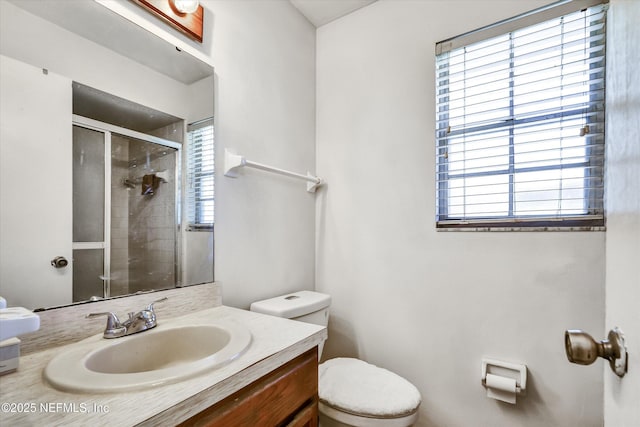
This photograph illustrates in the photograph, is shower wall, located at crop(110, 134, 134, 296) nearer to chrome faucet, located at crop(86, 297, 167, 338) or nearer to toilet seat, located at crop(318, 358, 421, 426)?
chrome faucet, located at crop(86, 297, 167, 338)

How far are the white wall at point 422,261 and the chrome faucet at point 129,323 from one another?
41.4 inches

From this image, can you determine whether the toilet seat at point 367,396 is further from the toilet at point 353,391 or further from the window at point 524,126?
the window at point 524,126

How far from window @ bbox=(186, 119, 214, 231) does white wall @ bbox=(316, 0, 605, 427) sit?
0.77 meters

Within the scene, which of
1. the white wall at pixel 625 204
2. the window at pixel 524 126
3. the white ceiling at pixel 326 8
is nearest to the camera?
the white wall at pixel 625 204

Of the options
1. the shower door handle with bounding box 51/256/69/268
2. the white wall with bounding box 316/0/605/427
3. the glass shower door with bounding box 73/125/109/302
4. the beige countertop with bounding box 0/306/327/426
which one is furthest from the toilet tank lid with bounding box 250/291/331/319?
the shower door handle with bounding box 51/256/69/268

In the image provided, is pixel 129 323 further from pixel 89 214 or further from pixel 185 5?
Answer: pixel 185 5

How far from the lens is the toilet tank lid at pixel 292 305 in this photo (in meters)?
1.30

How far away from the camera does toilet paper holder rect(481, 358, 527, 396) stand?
1.19m

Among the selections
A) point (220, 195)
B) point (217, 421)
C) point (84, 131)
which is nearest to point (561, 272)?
point (217, 421)

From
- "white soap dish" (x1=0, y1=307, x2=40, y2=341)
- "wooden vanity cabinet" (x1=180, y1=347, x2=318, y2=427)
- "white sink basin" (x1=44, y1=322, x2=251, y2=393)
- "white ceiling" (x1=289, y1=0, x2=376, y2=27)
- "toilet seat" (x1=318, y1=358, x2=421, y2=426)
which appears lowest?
"toilet seat" (x1=318, y1=358, x2=421, y2=426)

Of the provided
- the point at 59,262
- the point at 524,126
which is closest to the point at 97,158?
the point at 59,262

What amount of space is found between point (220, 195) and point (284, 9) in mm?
1160

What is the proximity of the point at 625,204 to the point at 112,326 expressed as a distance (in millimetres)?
1205

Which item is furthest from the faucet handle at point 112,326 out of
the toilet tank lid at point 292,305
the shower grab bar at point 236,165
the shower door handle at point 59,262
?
the shower grab bar at point 236,165
